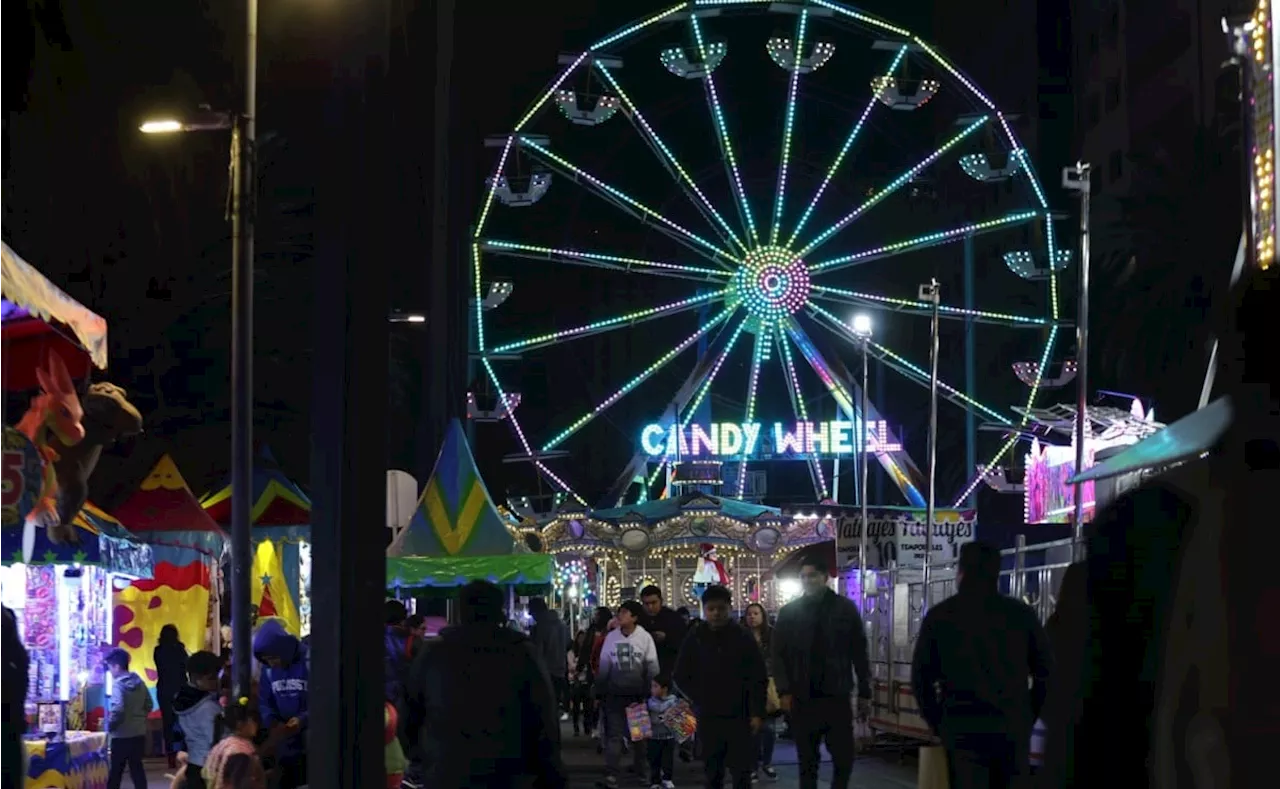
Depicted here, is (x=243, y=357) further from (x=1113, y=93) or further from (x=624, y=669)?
(x=1113, y=93)

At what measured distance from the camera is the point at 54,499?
1314 centimetres

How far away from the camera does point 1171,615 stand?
3.49 meters

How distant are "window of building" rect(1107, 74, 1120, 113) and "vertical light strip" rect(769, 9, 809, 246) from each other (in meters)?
27.8

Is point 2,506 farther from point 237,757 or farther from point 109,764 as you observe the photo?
point 109,764

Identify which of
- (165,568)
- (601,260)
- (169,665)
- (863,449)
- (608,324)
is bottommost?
(169,665)

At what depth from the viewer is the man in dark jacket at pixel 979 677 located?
9422 millimetres

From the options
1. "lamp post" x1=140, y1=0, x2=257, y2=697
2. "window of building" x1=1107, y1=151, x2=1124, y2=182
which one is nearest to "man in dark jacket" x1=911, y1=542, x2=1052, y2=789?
"lamp post" x1=140, y1=0, x2=257, y2=697

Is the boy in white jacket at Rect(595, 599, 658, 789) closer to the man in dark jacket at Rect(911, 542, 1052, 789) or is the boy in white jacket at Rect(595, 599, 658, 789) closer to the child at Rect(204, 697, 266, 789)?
the child at Rect(204, 697, 266, 789)

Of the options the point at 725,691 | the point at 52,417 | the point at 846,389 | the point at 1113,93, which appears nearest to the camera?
the point at 52,417

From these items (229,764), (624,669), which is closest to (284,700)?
(229,764)

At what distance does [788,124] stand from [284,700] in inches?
1088

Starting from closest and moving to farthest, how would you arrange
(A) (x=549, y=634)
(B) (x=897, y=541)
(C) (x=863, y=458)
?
(A) (x=549, y=634), (B) (x=897, y=541), (C) (x=863, y=458)

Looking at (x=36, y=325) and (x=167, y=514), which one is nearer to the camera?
(x=36, y=325)

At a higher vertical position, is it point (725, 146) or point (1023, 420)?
point (725, 146)
